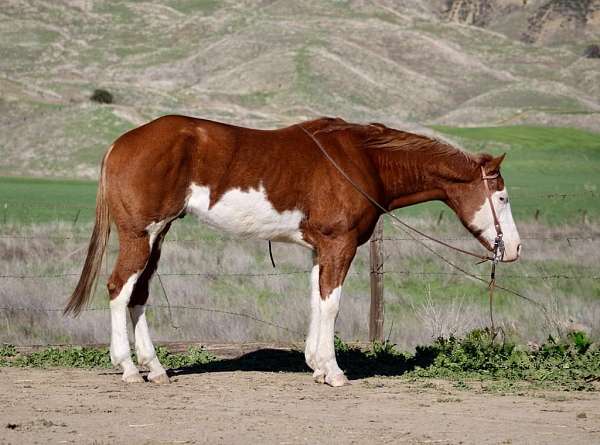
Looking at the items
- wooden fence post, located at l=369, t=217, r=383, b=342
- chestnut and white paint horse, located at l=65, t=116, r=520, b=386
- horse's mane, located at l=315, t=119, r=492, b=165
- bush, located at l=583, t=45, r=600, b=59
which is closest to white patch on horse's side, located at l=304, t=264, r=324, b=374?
chestnut and white paint horse, located at l=65, t=116, r=520, b=386

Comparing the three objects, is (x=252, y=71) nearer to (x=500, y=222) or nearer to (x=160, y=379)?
(x=500, y=222)

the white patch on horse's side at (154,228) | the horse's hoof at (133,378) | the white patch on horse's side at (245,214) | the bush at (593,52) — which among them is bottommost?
the horse's hoof at (133,378)

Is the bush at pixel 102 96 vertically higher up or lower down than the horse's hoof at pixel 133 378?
lower down

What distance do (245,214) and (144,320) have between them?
4.28ft

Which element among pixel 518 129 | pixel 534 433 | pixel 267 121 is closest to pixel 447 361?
pixel 534 433

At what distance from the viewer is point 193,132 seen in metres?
9.61

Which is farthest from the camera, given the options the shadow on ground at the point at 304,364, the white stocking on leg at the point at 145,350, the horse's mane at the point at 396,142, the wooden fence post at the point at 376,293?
the wooden fence post at the point at 376,293

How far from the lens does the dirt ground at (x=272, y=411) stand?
7434 mm

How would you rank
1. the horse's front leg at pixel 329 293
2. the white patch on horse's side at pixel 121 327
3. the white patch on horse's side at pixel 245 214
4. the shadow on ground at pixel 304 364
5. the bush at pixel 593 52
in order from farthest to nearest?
the bush at pixel 593 52
the shadow on ground at pixel 304 364
the horse's front leg at pixel 329 293
the white patch on horse's side at pixel 245 214
the white patch on horse's side at pixel 121 327

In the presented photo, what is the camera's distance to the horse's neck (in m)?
10.4

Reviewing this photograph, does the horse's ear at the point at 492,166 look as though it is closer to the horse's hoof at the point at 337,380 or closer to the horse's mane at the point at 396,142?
the horse's mane at the point at 396,142

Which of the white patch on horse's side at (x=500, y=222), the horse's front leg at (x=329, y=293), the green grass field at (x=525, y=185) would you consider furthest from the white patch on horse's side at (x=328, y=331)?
the green grass field at (x=525, y=185)

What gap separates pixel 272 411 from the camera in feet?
27.4

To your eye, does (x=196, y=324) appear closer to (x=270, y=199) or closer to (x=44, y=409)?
(x=270, y=199)
